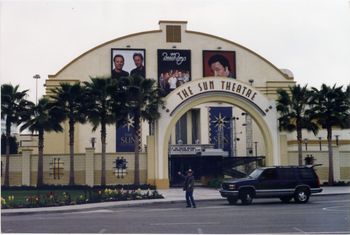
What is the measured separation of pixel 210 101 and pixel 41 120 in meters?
10.8

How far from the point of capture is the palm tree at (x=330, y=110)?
1475 inches

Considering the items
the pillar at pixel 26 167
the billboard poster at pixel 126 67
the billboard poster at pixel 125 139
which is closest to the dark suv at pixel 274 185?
the pillar at pixel 26 167

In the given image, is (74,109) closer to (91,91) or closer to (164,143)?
(91,91)

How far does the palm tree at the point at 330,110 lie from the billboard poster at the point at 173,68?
15.6 metres

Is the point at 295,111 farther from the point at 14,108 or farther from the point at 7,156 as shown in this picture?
the point at 7,156

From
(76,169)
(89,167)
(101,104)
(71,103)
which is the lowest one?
(76,169)

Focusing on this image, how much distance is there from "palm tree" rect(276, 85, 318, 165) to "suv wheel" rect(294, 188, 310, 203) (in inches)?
560

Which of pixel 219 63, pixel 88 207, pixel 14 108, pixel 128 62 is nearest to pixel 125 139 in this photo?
pixel 128 62

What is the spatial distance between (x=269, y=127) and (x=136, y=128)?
8726 mm

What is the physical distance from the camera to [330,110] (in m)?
37.9

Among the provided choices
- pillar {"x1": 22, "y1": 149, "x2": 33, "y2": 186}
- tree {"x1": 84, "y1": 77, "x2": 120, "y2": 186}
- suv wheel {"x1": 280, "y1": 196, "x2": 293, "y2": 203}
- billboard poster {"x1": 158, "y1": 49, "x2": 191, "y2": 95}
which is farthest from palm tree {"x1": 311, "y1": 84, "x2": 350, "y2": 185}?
pillar {"x1": 22, "y1": 149, "x2": 33, "y2": 186}

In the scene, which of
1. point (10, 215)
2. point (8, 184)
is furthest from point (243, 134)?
point (10, 215)

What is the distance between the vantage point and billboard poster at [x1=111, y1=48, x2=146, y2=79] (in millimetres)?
50219

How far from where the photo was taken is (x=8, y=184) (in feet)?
120
